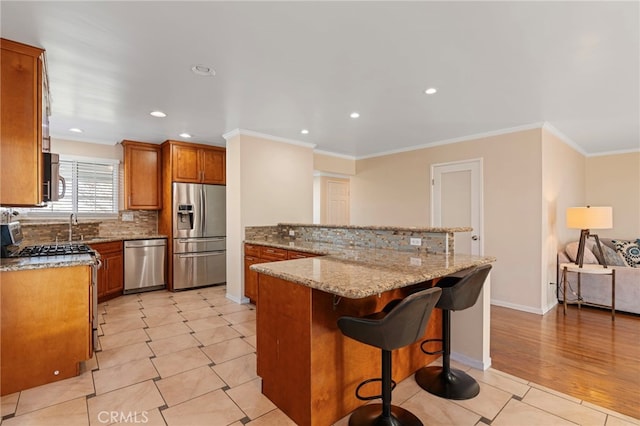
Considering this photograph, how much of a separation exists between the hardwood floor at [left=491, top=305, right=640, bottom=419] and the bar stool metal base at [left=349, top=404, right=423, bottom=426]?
45.2 inches

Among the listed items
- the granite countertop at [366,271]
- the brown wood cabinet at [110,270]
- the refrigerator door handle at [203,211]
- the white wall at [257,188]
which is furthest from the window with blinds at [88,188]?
the granite countertop at [366,271]

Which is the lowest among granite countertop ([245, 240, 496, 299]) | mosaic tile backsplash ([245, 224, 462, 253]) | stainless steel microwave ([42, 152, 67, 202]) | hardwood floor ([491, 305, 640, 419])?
hardwood floor ([491, 305, 640, 419])

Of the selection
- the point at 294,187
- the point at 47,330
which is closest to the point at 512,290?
the point at 294,187

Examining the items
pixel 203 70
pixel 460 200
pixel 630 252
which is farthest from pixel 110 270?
pixel 630 252

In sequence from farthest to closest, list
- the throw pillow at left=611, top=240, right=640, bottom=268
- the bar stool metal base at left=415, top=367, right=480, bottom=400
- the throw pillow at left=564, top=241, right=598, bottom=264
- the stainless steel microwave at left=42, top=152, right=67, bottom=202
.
A: the throw pillow at left=611, top=240, right=640, bottom=268
the throw pillow at left=564, top=241, right=598, bottom=264
the stainless steel microwave at left=42, top=152, right=67, bottom=202
the bar stool metal base at left=415, top=367, right=480, bottom=400

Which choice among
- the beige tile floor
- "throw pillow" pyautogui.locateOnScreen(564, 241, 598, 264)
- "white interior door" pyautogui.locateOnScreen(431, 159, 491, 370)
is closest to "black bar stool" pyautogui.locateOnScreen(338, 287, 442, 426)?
the beige tile floor

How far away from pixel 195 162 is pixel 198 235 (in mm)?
1196

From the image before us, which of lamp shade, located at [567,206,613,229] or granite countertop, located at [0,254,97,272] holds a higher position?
lamp shade, located at [567,206,613,229]

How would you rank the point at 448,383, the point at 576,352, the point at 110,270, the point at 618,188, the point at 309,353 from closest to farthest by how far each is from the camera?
1. the point at 309,353
2. the point at 448,383
3. the point at 576,352
4. the point at 110,270
5. the point at 618,188

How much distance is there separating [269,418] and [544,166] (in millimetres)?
4177

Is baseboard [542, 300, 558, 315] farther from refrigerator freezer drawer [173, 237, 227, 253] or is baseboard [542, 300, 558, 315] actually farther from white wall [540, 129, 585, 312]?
refrigerator freezer drawer [173, 237, 227, 253]

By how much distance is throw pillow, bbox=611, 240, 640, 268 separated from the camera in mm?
4588

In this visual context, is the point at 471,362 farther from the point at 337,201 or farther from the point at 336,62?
the point at 337,201

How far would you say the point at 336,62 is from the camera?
2.38 m
